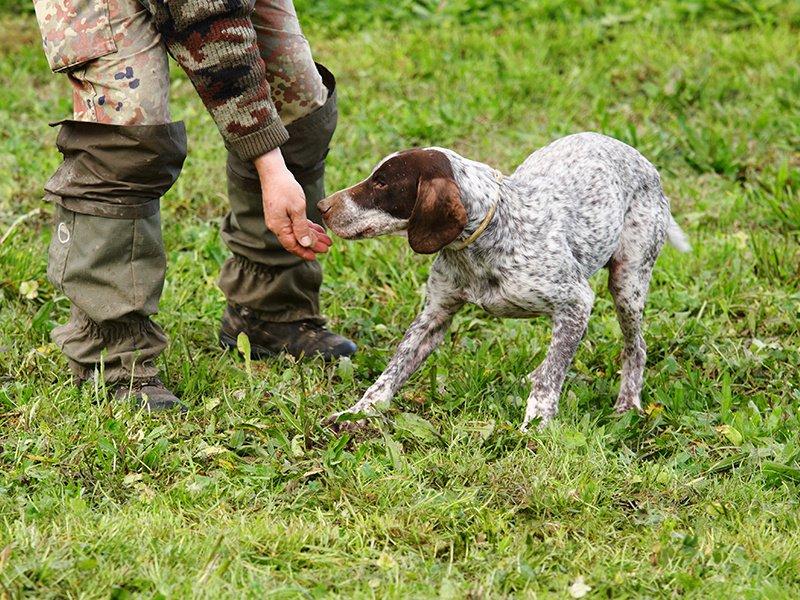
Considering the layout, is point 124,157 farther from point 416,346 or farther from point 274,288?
point 416,346

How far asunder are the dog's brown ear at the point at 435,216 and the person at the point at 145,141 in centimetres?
38

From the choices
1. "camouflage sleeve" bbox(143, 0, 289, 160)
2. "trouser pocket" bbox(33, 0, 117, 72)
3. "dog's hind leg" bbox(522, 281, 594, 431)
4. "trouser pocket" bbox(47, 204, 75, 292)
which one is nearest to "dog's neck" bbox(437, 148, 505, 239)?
"dog's hind leg" bbox(522, 281, 594, 431)

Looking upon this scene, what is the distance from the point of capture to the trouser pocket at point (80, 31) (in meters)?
3.63

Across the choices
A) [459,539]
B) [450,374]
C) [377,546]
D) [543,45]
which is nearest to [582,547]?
[459,539]

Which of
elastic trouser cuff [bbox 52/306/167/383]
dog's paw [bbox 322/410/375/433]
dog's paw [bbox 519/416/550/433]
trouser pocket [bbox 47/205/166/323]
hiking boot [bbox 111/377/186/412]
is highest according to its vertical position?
trouser pocket [bbox 47/205/166/323]

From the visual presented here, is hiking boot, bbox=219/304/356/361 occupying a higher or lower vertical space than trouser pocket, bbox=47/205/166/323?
lower

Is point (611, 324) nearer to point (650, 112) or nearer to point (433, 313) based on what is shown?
point (433, 313)

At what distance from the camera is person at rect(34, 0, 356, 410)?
3629mm

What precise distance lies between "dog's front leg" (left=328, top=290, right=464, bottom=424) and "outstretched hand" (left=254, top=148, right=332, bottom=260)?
50cm

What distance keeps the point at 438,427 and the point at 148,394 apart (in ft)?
3.36

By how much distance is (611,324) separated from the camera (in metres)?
5.04

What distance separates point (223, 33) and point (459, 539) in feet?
5.53

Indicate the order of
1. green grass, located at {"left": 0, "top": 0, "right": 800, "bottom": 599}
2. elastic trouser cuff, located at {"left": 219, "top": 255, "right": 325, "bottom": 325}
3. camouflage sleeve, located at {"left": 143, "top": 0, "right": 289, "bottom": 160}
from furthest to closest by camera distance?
elastic trouser cuff, located at {"left": 219, "top": 255, "right": 325, "bottom": 325}
camouflage sleeve, located at {"left": 143, "top": 0, "right": 289, "bottom": 160}
green grass, located at {"left": 0, "top": 0, "right": 800, "bottom": 599}

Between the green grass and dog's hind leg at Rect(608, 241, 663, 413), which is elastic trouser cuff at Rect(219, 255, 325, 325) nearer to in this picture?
the green grass
